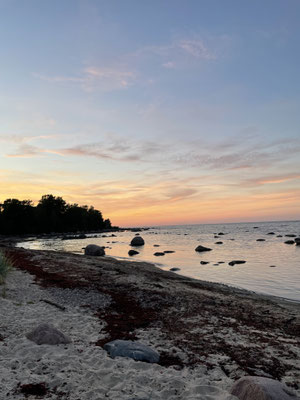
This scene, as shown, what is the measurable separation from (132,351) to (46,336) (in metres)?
2.49

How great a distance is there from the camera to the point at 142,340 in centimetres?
884

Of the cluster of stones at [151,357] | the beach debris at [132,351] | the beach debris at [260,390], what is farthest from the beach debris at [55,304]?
the beach debris at [260,390]

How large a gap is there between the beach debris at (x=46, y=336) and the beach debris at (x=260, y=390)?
15.6ft

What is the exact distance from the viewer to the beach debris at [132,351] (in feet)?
24.0

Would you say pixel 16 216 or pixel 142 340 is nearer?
pixel 142 340

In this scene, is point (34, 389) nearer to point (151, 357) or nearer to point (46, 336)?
point (46, 336)

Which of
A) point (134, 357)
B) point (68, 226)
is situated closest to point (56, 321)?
point (134, 357)

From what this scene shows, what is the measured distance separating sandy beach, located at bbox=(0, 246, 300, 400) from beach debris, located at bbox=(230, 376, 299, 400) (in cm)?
27

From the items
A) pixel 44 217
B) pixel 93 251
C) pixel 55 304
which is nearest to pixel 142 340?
pixel 55 304

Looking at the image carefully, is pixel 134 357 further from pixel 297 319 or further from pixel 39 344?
pixel 297 319

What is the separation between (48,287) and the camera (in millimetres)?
15219

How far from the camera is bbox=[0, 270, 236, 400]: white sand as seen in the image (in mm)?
5672

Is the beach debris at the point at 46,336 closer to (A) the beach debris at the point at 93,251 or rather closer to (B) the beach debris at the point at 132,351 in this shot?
(B) the beach debris at the point at 132,351

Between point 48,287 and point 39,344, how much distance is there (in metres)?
7.96
